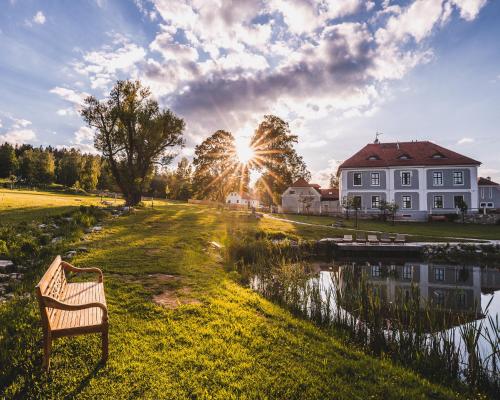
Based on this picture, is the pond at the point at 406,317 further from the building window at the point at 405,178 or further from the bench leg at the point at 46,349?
the building window at the point at 405,178

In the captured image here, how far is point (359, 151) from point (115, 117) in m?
31.7

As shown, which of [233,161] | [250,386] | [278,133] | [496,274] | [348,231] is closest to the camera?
[250,386]

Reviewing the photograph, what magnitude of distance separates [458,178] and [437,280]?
92.3 feet

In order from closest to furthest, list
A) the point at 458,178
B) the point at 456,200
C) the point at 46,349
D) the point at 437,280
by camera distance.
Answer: the point at 46,349 < the point at 437,280 < the point at 456,200 < the point at 458,178

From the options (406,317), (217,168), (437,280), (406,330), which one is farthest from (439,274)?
(217,168)

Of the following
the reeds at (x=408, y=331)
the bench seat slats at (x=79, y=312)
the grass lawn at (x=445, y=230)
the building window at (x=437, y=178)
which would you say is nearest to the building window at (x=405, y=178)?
the building window at (x=437, y=178)

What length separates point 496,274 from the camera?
14.8 metres

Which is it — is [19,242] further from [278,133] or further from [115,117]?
[278,133]

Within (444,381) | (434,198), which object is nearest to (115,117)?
(444,381)

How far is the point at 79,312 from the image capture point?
4.53 metres

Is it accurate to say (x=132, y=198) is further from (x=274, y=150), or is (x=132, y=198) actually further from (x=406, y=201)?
(x=406, y=201)

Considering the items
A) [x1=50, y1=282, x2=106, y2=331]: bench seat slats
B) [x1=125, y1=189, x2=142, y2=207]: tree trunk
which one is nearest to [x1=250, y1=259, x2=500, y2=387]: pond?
[x1=50, y1=282, x2=106, y2=331]: bench seat slats

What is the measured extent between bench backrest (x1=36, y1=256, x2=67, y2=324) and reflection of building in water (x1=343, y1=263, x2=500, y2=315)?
9.90 meters

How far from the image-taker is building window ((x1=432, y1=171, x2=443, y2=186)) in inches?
1404
